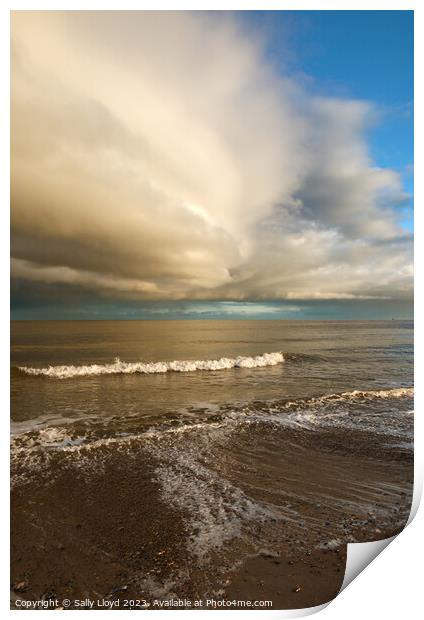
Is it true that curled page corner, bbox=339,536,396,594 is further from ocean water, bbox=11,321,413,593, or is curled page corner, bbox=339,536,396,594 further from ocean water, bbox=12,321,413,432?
ocean water, bbox=12,321,413,432

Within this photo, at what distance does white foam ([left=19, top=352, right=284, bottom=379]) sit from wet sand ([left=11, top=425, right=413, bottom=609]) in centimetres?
367

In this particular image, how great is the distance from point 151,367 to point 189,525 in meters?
5.34

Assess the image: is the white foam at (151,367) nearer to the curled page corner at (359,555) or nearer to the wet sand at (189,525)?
the wet sand at (189,525)

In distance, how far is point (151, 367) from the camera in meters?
7.52

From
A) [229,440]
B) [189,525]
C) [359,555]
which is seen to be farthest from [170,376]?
[359,555]

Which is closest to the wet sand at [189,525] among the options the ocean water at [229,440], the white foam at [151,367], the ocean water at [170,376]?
the ocean water at [229,440]

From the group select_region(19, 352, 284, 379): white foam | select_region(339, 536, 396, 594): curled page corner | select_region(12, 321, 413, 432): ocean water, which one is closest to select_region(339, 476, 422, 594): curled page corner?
select_region(339, 536, 396, 594): curled page corner

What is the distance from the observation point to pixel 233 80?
325cm

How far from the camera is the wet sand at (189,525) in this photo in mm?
1926

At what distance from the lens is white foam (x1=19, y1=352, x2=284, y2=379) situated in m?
6.76

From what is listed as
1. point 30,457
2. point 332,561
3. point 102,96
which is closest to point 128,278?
point 102,96

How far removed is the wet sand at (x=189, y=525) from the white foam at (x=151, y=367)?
144 inches
